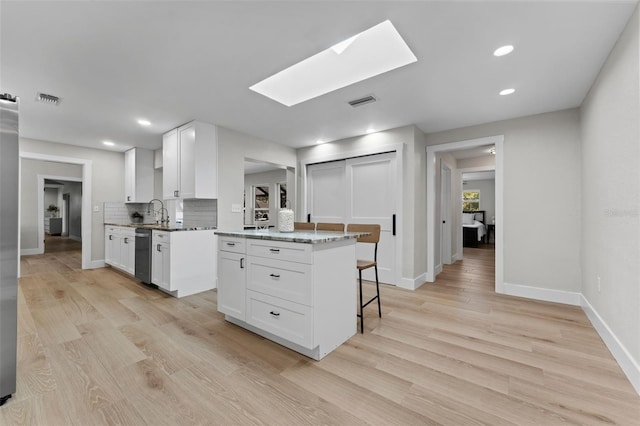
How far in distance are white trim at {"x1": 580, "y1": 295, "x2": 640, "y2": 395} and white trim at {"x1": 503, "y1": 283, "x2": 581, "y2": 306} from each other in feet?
1.71

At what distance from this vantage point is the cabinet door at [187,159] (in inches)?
153

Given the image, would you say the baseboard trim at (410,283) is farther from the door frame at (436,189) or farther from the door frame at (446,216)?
the door frame at (446,216)

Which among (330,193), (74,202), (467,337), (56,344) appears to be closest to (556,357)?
(467,337)

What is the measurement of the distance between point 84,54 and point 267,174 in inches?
262

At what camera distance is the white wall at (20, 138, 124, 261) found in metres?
5.14

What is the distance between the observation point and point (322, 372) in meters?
1.87

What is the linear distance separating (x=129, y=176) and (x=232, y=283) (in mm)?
4642

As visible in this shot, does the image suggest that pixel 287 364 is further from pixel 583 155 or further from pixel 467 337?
pixel 583 155

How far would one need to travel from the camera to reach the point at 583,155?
311cm

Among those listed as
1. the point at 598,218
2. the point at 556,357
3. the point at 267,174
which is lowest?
the point at 556,357

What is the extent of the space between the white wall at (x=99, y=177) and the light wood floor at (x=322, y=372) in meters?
2.66

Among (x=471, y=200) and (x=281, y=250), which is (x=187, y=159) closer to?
(x=281, y=250)

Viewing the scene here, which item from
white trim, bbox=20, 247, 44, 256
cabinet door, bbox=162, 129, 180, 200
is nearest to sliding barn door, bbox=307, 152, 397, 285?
cabinet door, bbox=162, 129, 180, 200

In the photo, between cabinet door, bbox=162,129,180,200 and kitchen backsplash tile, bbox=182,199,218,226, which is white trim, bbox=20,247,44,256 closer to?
kitchen backsplash tile, bbox=182,199,218,226
